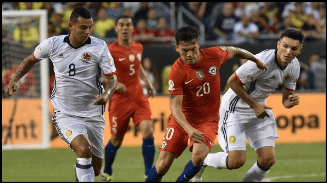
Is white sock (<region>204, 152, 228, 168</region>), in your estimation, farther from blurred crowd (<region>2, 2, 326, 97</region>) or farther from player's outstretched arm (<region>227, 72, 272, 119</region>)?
blurred crowd (<region>2, 2, 326, 97</region>)

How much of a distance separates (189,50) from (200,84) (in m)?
0.51

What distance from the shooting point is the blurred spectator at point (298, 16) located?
16.3m

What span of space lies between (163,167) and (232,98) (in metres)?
1.45

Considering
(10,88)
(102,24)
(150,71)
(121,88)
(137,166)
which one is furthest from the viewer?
(102,24)

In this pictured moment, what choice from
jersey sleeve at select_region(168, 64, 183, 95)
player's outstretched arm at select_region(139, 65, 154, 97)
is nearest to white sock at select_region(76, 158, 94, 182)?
jersey sleeve at select_region(168, 64, 183, 95)

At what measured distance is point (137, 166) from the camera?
10.9 m

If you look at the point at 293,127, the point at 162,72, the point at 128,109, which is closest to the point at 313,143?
the point at 293,127

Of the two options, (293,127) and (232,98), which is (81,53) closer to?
(232,98)

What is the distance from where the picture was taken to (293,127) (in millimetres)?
13805

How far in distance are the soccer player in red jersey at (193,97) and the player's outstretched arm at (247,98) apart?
27 centimetres

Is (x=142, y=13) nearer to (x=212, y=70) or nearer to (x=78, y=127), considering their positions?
(x=212, y=70)

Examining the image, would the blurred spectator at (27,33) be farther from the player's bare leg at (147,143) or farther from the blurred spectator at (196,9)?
the player's bare leg at (147,143)


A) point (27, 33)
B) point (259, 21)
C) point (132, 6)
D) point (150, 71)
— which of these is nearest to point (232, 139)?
point (150, 71)

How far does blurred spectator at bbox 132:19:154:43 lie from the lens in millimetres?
15258
